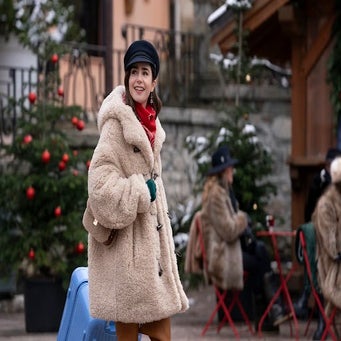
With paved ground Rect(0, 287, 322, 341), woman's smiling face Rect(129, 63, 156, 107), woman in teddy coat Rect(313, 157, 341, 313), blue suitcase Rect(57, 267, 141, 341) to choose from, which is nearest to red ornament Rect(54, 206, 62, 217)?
paved ground Rect(0, 287, 322, 341)

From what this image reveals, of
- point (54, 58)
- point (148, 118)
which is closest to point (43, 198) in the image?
point (54, 58)

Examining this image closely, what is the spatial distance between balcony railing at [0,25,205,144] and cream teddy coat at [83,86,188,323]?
7411mm

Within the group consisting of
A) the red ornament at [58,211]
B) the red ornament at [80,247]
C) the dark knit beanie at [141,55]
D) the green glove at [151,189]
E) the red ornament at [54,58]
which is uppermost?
the red ornament at [54,58]

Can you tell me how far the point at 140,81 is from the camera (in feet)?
20.9

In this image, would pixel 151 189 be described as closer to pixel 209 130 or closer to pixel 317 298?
pixel 317 298

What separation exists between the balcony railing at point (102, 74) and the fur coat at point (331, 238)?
402cm

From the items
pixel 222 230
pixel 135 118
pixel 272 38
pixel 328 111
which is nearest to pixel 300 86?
pixel 328 111

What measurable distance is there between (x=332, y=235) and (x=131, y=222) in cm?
466

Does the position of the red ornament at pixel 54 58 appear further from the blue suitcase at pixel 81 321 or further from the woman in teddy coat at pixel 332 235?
the blue suitcase at pixel 81 321

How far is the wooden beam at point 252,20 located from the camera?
14.0 m

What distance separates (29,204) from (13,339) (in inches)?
52.8

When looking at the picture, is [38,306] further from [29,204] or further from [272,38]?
[272,38]

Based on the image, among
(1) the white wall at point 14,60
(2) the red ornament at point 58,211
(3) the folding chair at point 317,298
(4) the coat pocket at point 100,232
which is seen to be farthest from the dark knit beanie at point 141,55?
(1) the white wall at point 14,60

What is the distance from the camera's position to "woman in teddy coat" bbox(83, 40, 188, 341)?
247 inches
